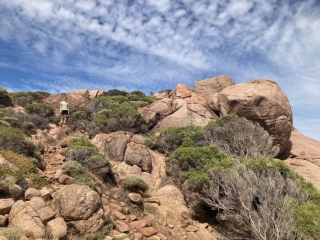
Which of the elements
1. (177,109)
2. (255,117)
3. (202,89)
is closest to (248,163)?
(255,117)

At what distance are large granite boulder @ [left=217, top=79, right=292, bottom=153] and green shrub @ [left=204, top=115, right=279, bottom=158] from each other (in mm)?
1749

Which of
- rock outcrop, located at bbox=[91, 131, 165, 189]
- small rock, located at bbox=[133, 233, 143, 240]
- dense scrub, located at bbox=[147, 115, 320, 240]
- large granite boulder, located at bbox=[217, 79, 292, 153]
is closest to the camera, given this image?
dense scrub, located at bbox=[147, 115, 320, 240]

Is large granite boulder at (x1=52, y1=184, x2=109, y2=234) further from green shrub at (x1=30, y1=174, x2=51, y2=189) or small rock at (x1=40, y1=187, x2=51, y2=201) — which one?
green shrub at (x1=30, y1=174, x2=51, y2=189)

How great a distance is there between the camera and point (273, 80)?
21.0 m

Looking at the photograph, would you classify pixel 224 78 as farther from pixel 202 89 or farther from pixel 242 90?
pixel 242 90

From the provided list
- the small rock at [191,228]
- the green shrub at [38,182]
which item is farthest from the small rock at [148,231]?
the green shrub at [38,182]

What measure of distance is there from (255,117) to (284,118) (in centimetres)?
222

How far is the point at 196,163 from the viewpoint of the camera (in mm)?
11547

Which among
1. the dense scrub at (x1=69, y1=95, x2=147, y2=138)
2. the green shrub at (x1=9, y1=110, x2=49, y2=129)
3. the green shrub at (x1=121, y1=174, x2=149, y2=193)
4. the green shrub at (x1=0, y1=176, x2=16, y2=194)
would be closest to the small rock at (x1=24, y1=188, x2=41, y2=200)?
the green shrub at (x1=0, y1=176, x2=16, y2=194)

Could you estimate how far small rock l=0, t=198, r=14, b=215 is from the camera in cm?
556

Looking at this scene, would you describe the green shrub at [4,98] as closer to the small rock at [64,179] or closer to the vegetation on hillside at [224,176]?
the vegetation on hillside at [224,176]

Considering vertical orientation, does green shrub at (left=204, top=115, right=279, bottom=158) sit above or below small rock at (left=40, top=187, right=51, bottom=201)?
above

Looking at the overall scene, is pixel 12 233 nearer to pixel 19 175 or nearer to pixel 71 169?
pixel 19 175

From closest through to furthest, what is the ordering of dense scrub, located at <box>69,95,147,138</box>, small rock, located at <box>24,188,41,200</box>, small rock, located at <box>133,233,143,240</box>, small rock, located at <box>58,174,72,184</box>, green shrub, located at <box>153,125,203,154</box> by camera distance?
small rock, located at <box>24,188,41,200</box> < small rock, located at <box>133,233,143,240</box> < small rock, located at <box>58,174,72,184</box> < green shrub, located at <box>153,125,203,154</box> < dense scrub, located at <box>69,95,147,138</box>
